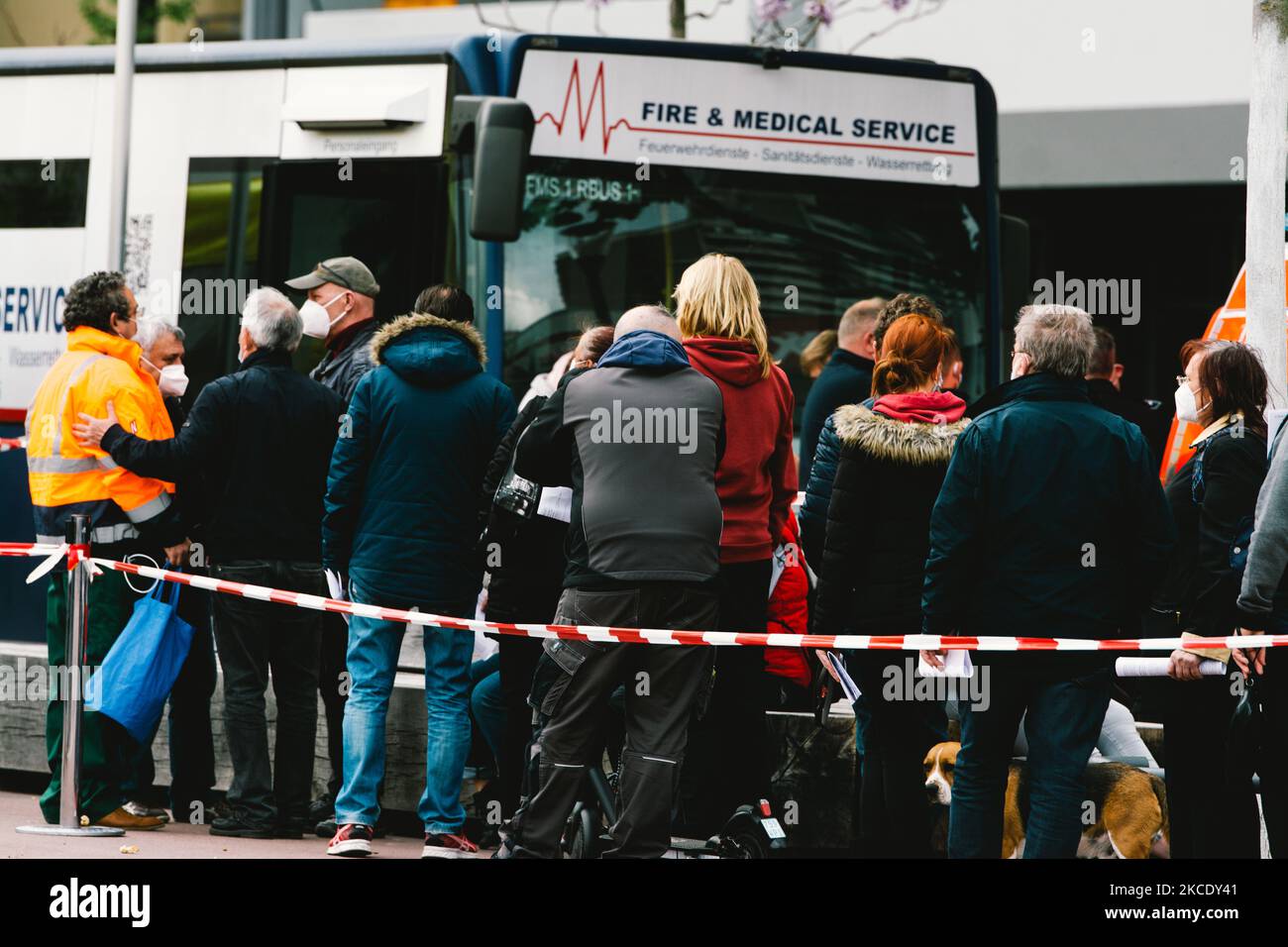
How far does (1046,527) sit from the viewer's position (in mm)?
5789

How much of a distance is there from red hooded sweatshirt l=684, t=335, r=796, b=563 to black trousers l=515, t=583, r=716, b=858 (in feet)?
1.57

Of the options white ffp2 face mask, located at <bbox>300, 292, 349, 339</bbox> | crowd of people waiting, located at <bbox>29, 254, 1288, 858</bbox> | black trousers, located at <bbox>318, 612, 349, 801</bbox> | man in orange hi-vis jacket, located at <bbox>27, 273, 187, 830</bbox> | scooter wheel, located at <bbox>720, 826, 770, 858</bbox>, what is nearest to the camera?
crowd of people waiting, located at <bbox>29, 254, 1288, 858</bbox>

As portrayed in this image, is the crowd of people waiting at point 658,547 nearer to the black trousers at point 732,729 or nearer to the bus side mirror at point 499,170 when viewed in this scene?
the black trousers at point 732,729

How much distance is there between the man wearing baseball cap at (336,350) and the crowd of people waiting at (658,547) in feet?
0.06

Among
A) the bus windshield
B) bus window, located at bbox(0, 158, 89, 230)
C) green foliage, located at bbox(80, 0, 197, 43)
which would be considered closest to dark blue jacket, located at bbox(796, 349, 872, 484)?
the bus windshield

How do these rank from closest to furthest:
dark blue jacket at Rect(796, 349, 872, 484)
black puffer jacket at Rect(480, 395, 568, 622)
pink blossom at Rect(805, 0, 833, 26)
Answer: black puffer jacket at Rect(480, 395, 568, 622) < dark blue jacket at Rect(796, 349, 872, 484) < pink blossom at Rect(805, 0, 833, 26)

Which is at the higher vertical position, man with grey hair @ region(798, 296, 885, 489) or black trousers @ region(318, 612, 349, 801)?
man with grey hair @ region(798, 296, 885, 489)

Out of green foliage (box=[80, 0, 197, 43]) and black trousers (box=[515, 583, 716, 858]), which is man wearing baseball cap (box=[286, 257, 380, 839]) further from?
green foliage (box=[80, 0, 197, 43])

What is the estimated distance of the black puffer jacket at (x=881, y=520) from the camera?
20.8 feet

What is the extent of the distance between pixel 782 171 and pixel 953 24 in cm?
864

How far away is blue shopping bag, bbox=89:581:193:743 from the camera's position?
289 inches

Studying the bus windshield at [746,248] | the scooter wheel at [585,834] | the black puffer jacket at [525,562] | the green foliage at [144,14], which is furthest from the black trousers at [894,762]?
the green foliage at [144,14]

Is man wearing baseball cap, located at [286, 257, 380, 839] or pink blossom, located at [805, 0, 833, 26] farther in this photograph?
pink blossom, located at [805, 0, 833, 26]
